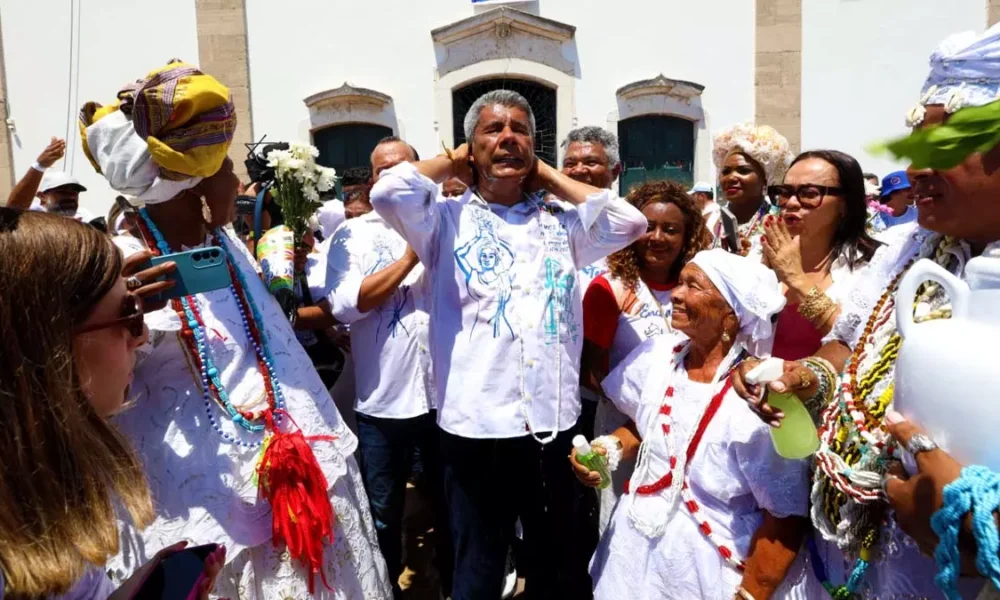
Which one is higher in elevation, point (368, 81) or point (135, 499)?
point (368, 81)

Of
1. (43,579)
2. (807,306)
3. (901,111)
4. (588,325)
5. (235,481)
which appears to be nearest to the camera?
(43,579)

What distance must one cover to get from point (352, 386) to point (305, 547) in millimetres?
1681

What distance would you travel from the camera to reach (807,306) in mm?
2252

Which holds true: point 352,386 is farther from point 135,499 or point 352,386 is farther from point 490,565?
point 135,499

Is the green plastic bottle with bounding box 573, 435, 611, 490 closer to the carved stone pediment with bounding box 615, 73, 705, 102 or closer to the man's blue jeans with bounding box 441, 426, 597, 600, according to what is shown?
the man's blue jeans with bounding box 441, 426, 597, 600

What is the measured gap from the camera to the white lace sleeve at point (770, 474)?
5.88ft

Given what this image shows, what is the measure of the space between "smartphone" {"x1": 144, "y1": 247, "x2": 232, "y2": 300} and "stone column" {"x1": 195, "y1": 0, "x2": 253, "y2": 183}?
882 cm

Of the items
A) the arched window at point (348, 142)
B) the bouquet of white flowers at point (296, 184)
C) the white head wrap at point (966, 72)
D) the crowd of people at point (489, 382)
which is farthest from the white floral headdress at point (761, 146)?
the arched window at point (348, 142)

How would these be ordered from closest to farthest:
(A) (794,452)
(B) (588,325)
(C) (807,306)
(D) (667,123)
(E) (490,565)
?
1. (A) (794,452)
2. (C) (807,306)
3. (E) (490,565)
4. (B) (588,325)
5. (D) (667,123)

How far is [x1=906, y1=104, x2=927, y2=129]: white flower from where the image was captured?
151 centimetres

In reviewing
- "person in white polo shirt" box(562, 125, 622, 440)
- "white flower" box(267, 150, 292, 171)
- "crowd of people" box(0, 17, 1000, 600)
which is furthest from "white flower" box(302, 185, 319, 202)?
"person in white polo shirt" box(562, 125, 622, 440)

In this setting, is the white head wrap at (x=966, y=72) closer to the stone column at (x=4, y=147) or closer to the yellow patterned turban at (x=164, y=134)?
the yellow patterned turban at (x=164, y=134)

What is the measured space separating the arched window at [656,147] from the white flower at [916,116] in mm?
8842

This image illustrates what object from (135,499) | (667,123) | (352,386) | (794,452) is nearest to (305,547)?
(135,499)
